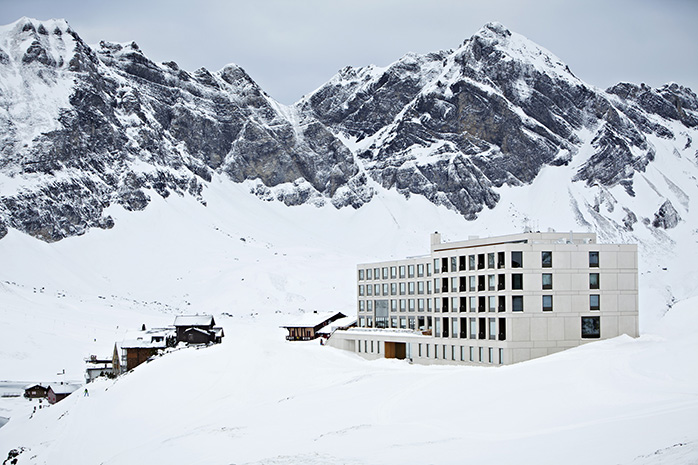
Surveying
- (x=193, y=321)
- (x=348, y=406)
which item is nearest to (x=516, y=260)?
(x=348, y=406)

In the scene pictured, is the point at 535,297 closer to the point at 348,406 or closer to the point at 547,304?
the point at 547,304

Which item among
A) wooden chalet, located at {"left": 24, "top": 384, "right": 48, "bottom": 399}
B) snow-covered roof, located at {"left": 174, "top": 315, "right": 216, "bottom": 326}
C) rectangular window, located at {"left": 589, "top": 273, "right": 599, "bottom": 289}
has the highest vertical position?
rectangular window, located at {"left": 589, "top": 273, "right": 599, "bottom": 289}

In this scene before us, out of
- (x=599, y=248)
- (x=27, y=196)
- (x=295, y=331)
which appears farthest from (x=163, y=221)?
(x=599, y=248)

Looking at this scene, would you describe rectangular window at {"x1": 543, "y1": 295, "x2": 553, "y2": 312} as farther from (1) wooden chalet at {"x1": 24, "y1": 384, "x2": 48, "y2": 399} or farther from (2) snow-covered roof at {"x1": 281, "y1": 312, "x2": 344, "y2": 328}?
(1) wooden chalet at {"x1": 24, "y1": 384, "x2": 48, "y2": 399}

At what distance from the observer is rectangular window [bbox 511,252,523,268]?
174 ft

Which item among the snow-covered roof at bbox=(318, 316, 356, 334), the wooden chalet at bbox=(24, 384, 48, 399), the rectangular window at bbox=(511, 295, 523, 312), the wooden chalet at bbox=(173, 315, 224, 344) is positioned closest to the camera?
the rectangular window at bbox=(511, 295, 523, 312)

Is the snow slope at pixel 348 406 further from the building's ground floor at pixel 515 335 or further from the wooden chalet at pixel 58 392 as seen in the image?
the building's ground floor at pixel 515 335

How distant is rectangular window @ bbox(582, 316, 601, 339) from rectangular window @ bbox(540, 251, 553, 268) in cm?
466

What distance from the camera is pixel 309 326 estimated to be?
311 ft

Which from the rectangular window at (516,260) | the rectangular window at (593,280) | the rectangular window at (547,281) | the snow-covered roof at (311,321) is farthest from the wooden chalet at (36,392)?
the rectangular window at (593,280)

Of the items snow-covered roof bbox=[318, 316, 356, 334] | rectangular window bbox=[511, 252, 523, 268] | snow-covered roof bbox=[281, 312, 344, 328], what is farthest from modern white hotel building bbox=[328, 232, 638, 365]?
snow-covered roof bbox=[281, 312, 344, 328]

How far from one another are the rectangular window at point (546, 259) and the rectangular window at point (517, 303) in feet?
9.48

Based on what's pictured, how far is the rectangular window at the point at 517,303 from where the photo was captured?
52.8 meters

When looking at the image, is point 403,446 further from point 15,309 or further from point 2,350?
point 15,309
